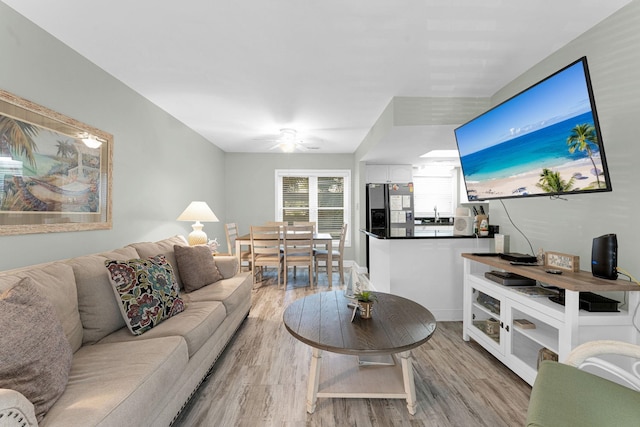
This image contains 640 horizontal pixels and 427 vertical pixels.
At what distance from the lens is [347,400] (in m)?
1.83

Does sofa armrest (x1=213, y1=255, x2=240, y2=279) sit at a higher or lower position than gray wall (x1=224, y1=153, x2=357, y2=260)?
lower

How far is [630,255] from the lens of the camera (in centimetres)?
167

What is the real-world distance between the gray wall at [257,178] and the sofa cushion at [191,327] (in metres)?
3.80

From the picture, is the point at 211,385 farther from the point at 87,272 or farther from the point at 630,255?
the point at 630,255

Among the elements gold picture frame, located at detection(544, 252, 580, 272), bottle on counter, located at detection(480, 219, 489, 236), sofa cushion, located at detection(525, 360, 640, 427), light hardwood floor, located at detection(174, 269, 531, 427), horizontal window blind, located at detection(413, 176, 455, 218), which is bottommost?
light hardwood floor, located at detection(174, 269, 531, 427)

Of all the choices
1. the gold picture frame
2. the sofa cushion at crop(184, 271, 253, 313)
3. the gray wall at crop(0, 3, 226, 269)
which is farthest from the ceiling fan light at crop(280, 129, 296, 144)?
the gold picture frame

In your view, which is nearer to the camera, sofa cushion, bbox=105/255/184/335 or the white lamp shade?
sofa cushion, bbox=105/255/184/335

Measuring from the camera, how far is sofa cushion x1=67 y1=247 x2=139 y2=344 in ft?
5.51

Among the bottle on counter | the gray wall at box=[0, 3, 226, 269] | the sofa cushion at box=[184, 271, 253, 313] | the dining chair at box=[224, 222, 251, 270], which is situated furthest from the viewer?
→ the dining chair at box=[224, 222, 251, 270]

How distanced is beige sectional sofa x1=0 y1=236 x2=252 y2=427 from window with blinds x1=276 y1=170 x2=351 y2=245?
3922 mm

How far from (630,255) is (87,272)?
3.24 meters

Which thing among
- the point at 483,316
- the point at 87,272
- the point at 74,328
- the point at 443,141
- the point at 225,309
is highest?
the point at 443,141

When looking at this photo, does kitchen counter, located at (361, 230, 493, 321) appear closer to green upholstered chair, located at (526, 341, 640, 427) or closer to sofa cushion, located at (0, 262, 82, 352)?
green upholstered chair, located at (526, 341, 640, 427)

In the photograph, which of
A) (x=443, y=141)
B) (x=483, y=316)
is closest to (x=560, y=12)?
(x=443, y=141)
